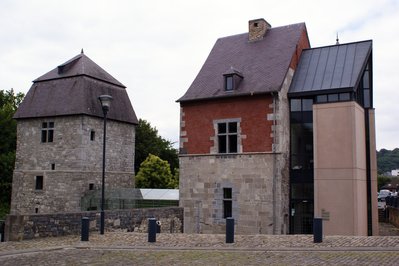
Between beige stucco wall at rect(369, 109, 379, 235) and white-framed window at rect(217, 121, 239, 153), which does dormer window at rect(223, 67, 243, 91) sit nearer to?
white-framed window at rect(217, 121, 239, 153)

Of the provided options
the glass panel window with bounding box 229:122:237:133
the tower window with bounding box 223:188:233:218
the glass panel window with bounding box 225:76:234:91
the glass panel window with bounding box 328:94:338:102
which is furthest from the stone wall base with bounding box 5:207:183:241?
the glass panel window with bounding box 328:94:338:102

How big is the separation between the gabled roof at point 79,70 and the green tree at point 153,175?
11923 millimetres

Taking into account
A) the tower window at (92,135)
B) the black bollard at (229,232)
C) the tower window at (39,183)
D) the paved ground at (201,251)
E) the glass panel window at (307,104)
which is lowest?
the paved ground at (201,251)

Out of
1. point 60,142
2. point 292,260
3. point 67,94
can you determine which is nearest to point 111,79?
point 67,94

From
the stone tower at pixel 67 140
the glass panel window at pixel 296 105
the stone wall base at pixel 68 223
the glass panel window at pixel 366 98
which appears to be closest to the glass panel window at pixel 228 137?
the glass panel window at pixel 296 105

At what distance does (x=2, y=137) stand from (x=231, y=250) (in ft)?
119

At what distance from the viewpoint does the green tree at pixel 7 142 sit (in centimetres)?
4147

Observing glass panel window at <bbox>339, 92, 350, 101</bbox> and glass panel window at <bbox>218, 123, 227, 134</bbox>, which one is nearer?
glass panel window at <bbox>339, 92, 350, 101</bbox>

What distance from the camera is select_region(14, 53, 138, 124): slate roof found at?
32.7 metres

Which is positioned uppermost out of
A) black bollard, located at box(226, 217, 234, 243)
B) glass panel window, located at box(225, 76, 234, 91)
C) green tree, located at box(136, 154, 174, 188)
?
glass panel window, located at box(225, 76, 234, 91)

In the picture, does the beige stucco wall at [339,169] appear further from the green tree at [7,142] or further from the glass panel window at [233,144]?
the green tree at [7,142]

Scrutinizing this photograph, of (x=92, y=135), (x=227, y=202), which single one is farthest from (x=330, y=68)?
(x=92, y=135)

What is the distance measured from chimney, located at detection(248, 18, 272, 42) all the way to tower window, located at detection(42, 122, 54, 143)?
15.3 meters

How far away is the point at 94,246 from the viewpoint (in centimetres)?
1479
